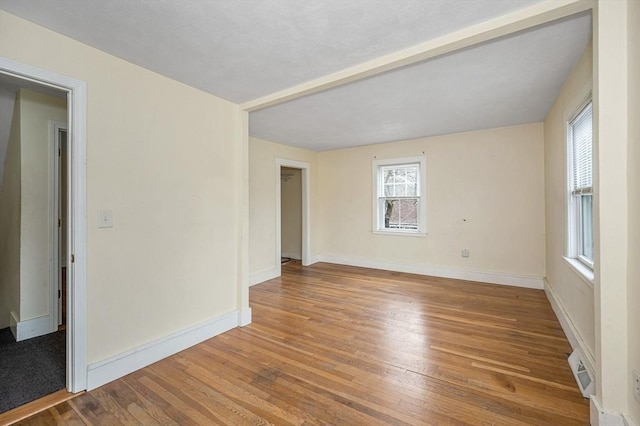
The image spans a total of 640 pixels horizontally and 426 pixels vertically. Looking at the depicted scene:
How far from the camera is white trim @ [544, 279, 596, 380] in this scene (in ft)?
6.50

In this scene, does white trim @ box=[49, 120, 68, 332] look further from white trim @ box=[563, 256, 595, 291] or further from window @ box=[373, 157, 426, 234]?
white trim @ box=[563, 256, 595, 291]

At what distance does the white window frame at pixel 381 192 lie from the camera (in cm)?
500

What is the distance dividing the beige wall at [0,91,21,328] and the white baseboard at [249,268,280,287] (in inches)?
103

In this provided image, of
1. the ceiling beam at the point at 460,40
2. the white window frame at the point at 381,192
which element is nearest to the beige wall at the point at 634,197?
the ceiling beam at the point at 460,40

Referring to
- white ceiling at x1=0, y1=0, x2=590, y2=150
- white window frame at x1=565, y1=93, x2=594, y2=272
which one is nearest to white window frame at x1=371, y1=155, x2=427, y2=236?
white ceiling at x1=0, y1=0, x2=590, y2=150

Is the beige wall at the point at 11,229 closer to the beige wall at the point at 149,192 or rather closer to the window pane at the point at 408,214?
the beige wall at the point at 149,192

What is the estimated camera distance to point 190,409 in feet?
5.86

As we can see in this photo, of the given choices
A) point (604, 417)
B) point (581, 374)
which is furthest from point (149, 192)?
point (581, 374)

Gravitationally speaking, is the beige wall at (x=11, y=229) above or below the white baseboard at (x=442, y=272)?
above

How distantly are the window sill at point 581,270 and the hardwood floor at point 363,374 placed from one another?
27.1 inches

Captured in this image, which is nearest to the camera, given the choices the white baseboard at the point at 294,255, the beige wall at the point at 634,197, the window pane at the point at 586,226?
the beige wall at the point at 634,197

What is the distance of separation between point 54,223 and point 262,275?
275 cm

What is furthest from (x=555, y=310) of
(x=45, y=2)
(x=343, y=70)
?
(x=45, y=2)

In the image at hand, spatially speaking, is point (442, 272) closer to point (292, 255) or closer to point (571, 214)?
point (571, 214)
